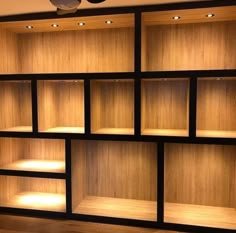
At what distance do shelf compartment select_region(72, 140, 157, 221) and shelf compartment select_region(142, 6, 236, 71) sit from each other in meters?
0.89

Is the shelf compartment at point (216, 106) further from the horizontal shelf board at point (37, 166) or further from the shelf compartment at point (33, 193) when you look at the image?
the shelf compartment at point (33, 193)

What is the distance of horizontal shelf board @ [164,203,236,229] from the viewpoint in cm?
243

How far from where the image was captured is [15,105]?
9.92 feet

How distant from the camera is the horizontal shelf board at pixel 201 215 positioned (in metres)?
2.43

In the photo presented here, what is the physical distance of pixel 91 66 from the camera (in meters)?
2.89

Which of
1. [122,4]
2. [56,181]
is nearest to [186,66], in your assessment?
[122,4]

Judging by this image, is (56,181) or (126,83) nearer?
(126,83)

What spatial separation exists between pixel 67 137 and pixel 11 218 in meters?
1.00

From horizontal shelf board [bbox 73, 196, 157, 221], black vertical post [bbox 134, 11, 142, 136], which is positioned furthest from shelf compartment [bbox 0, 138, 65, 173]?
black vertical post [bbox 134, 11, 142, 136]

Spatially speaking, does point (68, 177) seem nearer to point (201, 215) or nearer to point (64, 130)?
point (64, 130)

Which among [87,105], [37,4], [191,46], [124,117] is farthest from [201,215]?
[37,4]

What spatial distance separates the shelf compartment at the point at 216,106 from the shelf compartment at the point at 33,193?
1.64 metres

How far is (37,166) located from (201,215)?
1.70 metres

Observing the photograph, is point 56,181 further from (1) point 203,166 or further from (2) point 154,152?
(1) point 203,166
